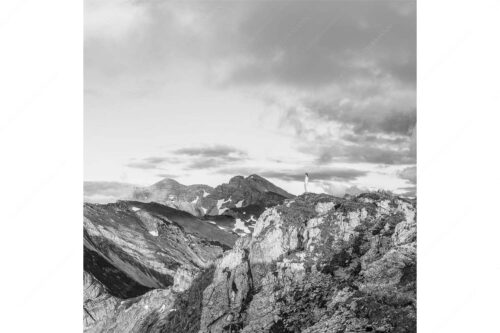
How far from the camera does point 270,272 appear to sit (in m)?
16.4

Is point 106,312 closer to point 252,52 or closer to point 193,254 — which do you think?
point 193,254

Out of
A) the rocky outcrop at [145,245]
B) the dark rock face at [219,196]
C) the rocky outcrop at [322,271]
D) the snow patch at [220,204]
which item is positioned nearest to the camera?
the rocky outcrop at [322,271]

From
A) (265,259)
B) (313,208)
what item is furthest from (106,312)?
(313,208)


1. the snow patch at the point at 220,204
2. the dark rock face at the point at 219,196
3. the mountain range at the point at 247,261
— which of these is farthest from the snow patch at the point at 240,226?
the snow patch at the point at 220,204

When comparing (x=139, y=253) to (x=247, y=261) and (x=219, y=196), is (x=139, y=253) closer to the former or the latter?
(x=219, y=196)

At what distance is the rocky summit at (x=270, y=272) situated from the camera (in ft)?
51.8

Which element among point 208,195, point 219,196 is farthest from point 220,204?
point 208,195

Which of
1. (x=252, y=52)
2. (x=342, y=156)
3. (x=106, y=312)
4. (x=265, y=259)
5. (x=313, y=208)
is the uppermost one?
(x=252, y=52)

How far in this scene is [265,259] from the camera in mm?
16500

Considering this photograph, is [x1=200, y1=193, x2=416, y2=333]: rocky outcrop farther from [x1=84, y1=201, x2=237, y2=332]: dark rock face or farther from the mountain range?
[x1=84, y1=201, x2=237, y2=332]: dark rock face

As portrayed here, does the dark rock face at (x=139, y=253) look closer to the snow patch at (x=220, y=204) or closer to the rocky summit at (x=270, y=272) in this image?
the rocky summit at (x=270, y=272)

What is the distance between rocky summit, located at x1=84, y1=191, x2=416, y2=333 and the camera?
15773mm

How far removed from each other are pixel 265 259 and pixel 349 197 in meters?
2.35

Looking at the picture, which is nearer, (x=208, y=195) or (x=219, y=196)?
(x=219, y=196)
